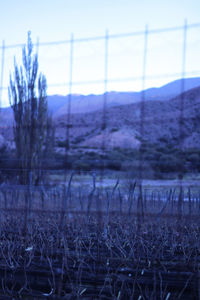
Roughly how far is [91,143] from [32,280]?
12.8m

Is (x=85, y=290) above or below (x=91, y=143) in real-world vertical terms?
below

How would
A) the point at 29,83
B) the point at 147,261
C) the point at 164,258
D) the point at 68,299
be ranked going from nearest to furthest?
the point at 68,299 < the point at 147,261 < the point at 164,258 < the point at 29,83

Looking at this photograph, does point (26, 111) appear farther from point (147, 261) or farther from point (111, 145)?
point (111, 145)

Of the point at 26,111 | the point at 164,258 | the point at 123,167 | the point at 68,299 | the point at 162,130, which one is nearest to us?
the point at 68,299

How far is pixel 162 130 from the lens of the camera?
18.0 m

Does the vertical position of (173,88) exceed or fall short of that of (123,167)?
it exceeds it

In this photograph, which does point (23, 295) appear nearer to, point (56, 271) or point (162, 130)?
point (56, 271)

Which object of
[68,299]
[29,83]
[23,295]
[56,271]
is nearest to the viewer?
[68,299]

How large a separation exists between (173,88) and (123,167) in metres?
11.9

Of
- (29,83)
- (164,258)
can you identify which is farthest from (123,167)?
(164,258)

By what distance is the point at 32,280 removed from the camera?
9.15ft

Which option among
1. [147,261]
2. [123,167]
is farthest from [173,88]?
[123,167]

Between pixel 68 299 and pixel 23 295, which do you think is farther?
pixel 23 295

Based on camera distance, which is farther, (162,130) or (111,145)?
(111,145)
